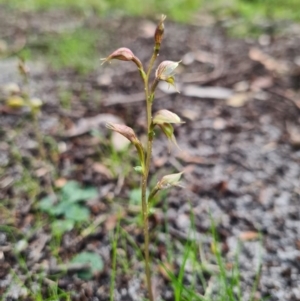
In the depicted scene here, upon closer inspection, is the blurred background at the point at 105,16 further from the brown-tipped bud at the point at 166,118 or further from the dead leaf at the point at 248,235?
the brown-tipped bud at the point at 166,118

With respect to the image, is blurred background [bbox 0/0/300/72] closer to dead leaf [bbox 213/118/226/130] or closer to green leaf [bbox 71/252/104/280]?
dead leaf [bbox 213/118/226/130]

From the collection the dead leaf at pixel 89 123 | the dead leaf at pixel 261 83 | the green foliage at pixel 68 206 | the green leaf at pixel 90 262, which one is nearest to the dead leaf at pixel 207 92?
the dead leaf at pixel 261 83

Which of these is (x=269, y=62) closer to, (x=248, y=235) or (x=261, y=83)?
(x=261, y=83)

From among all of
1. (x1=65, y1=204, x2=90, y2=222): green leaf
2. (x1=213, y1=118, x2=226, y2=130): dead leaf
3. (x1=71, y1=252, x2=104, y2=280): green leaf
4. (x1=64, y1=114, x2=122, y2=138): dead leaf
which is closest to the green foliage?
(x1=65, y1=204, x2=90, y2=222): green leaf

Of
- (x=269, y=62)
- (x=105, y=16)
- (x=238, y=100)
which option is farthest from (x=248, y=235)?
(x=105, y=16)

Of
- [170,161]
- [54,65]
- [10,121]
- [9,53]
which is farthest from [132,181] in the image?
[9,53]

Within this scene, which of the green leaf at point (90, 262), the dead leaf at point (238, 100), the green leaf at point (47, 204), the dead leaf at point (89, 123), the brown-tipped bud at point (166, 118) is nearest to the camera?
the brown-tipped bud at point (166, 118)

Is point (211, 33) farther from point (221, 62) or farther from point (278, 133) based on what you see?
point (278, 133)
